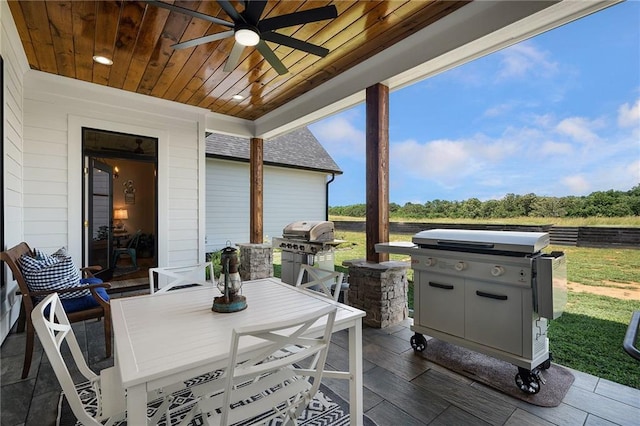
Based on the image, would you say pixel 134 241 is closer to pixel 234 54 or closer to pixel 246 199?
pixel 246 199

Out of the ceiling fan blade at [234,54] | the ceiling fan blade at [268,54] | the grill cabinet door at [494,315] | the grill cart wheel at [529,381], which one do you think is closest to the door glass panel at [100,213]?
the ceiling fan blade at [234,54]

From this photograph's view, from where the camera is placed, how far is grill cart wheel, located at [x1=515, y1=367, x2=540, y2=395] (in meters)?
2.06

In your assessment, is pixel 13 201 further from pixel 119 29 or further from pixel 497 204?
pixel 497 204

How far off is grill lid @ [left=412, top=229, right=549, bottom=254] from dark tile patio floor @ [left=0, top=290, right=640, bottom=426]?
1010 mm

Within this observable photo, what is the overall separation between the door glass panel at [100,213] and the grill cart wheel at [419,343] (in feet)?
15.6

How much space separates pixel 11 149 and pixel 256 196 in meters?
3.40

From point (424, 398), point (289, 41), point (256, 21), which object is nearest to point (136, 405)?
point (424, 398)

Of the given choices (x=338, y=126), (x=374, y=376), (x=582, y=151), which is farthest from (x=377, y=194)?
(x=338, y=126)

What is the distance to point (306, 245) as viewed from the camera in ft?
13.6

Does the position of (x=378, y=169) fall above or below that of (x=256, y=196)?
above

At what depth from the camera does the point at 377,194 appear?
137 inches

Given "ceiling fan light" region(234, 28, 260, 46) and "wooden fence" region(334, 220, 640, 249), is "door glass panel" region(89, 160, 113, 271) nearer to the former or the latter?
"ceiling fan light" region(234, 28, 260, 46)

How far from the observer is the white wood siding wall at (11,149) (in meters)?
2.91

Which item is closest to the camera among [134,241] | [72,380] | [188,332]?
[188,332]
